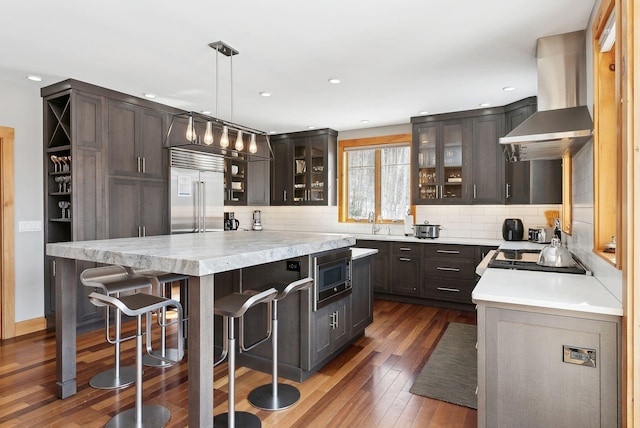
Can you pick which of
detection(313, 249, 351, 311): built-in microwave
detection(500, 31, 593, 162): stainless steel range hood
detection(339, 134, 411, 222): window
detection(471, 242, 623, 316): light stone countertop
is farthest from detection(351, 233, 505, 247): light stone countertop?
detection(471, 242, 623, 316): light stone countertop

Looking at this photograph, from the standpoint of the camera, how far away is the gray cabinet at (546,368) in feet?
5.22

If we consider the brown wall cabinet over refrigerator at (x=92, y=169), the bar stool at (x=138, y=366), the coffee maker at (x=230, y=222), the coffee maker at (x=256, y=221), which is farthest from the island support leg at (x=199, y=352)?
the coffee maker at (x=256, y=221)

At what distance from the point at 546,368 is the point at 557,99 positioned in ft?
6.48

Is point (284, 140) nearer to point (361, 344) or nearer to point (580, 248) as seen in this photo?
point (361, 344)

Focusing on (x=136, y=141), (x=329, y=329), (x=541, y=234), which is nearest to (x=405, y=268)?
(x=541, y=234)

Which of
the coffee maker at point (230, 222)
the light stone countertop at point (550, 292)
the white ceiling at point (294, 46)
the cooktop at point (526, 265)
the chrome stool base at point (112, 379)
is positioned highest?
the white ceiling at point (294, 46)

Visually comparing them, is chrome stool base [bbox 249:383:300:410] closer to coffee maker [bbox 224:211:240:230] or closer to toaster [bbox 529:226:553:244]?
toaster [bbox 529:226:553:244]

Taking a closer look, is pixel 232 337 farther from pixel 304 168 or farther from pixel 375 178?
pixel 304 168

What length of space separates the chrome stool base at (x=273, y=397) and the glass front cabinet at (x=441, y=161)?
3409mm

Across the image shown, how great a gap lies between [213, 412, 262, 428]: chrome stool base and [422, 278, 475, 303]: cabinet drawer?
3136 millimetres

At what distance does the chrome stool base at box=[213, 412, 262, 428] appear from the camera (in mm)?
2149

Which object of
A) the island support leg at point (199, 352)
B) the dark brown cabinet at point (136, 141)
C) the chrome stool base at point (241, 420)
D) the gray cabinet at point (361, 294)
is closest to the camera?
the island support leg at point (199, 352)

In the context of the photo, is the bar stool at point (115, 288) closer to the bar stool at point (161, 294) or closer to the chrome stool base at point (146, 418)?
Result: the bar stool at point (161, 294)

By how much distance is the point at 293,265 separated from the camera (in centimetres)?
273
